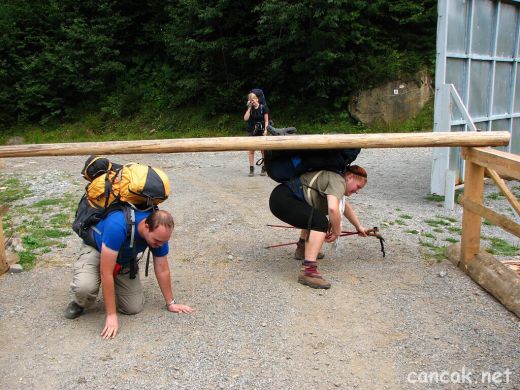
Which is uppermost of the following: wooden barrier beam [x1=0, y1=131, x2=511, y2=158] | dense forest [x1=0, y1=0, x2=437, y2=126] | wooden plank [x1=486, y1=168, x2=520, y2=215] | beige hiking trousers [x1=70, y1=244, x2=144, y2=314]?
dense forest [x1=0, y1=0, x2=437, y2=126]

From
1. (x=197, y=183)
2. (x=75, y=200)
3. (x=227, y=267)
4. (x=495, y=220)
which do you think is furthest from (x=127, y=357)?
(x=197, y=183)

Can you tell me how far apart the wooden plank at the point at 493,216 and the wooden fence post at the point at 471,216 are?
0.04 m

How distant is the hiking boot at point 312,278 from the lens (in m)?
4.58

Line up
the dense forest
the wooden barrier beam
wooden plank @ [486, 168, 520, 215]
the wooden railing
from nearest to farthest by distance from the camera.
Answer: the wooden railing < the wooden barrier beam < wooden plank @ [486, 168, 520, 215] < the dense forest

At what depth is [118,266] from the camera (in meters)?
4.00

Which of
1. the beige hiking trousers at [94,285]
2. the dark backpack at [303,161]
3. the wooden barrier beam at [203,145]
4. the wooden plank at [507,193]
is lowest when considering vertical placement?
the beige hiking trousers at [94,285]

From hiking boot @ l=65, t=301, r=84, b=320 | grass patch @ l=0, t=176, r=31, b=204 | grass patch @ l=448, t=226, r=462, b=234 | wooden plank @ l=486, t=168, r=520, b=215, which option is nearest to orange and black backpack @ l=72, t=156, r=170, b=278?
hiking boot @ l=65, t=301, r=84, b=320

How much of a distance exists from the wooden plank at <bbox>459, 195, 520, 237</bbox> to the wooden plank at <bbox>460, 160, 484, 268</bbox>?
34mm

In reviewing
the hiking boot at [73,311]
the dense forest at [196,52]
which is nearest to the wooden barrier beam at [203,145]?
the hiking boot at [73,311]

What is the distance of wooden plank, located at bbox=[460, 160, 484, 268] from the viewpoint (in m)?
A: 4.89

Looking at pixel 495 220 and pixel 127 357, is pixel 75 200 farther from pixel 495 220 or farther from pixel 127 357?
pixel 495 220

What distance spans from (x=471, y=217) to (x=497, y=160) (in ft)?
2.53

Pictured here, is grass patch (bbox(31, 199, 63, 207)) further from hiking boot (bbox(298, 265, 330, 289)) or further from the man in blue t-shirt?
hiking boot (bbox(298, 265, 330, 289))

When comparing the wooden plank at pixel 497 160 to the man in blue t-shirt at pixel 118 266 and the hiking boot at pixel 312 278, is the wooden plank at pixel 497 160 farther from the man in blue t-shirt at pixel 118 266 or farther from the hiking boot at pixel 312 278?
the man in blue t-shirt at pixel 118 266
